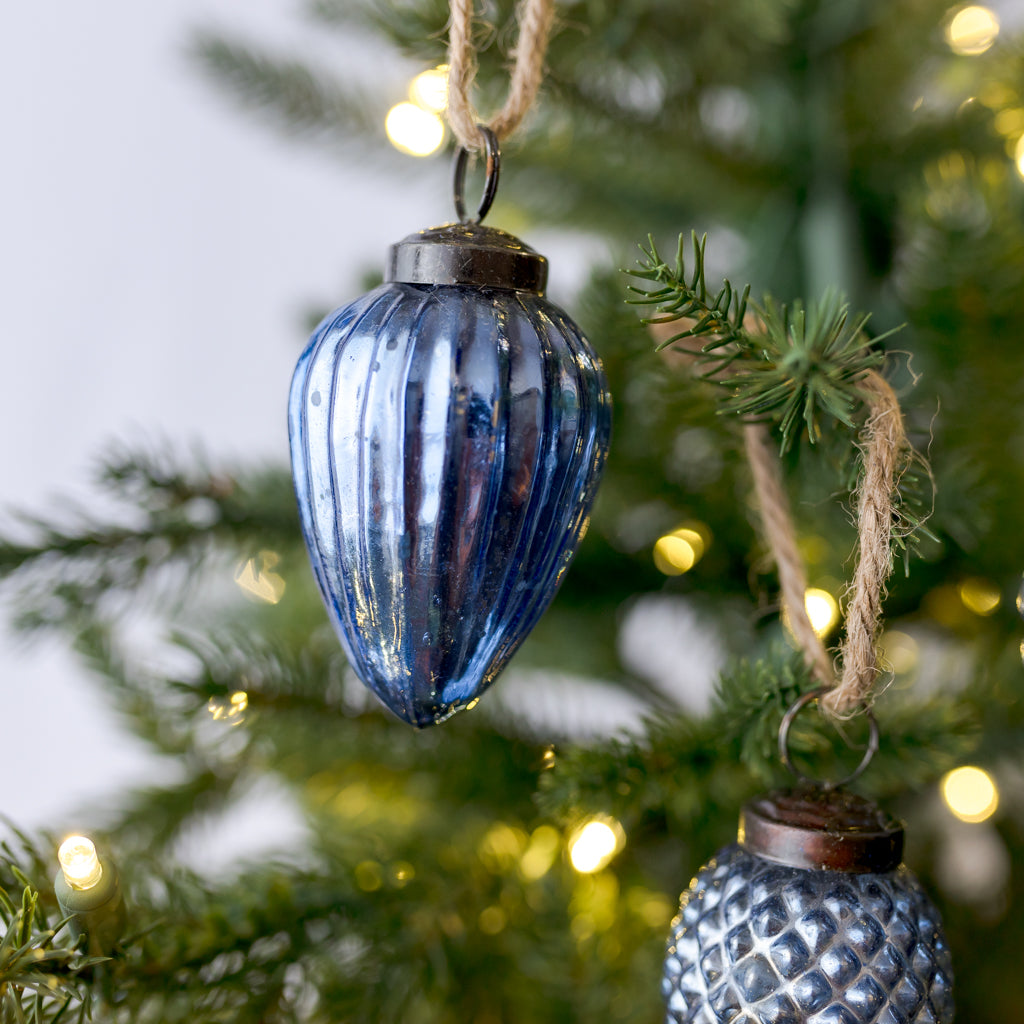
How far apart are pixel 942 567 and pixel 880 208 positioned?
203 millimetres

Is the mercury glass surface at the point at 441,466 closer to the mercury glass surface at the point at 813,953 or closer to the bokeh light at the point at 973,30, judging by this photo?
the mercury glass surface at the point at 813,953

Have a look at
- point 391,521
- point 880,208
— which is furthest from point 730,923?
point 880,208

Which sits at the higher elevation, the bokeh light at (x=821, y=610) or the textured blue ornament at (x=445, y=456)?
the textured blue ornament at (x=445, y=456)

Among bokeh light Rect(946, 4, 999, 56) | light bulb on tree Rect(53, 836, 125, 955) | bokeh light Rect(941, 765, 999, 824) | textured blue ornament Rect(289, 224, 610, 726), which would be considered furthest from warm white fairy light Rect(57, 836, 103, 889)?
bokeh light Rect(946, 4, 999, 56)

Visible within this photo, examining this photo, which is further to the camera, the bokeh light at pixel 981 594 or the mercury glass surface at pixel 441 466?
the bokeh light at pixel 981 594

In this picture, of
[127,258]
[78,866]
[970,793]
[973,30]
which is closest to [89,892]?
[78,866]

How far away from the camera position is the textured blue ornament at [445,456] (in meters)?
0.26

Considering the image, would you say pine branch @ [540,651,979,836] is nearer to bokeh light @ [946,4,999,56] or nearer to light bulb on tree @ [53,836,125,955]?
light bulb on tree @ [53,836,125,955]

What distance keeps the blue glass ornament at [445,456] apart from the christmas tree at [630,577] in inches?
1.7

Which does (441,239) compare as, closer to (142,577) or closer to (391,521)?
(391,521)

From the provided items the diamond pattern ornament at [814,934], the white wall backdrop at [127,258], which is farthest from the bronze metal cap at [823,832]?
the white wall backdrop at [127,258]

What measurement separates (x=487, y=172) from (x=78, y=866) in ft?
0.83

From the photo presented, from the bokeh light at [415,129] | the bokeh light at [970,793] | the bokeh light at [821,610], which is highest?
the bokeh light at [415,129]

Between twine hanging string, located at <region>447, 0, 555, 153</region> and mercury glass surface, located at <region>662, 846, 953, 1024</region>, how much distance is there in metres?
0.25
